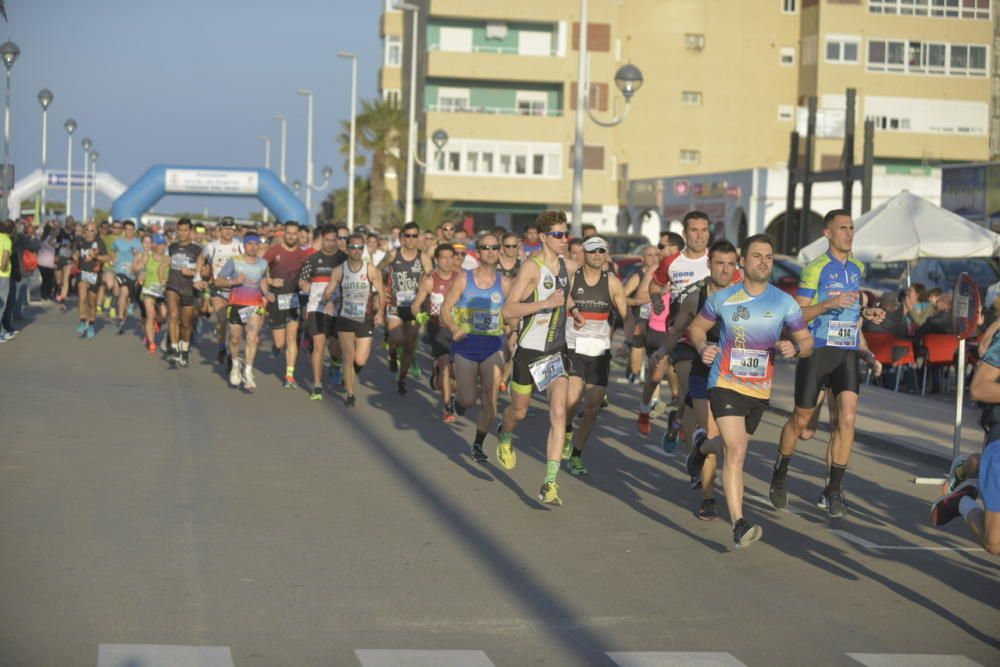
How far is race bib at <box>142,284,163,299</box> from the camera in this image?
2341cm

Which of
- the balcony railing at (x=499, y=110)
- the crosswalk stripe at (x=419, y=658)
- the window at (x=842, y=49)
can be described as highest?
the window at (x=842, y=49)

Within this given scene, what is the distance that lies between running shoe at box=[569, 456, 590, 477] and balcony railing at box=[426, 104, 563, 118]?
2374 inches

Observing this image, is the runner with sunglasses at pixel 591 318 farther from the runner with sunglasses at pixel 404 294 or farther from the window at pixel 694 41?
the window at pixel 694 41

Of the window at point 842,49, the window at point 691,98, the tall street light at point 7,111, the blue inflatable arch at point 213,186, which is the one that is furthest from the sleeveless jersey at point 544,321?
the window at point 691,98

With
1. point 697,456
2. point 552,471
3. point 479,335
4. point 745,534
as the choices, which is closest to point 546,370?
point 552,471

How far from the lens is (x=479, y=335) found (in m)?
13.3

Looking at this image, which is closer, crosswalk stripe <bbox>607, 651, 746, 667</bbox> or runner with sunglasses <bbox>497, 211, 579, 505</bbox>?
crosswalk stripe <bbox>607, 651, 746, 667</bbox>

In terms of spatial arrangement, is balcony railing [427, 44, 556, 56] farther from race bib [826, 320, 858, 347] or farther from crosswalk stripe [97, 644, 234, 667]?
crosswalk stripe [97, 644, 234, 667]

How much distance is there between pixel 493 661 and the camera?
655 centimetres

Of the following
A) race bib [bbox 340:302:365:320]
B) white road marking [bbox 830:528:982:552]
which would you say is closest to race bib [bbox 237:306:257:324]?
race bib [bbox 340:302:365:320]

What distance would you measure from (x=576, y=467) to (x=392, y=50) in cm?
7321

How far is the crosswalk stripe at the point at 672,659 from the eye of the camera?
658 cm

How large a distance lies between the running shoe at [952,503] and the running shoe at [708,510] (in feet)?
8.09

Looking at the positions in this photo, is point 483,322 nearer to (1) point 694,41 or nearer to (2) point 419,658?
(2) point 419,658
